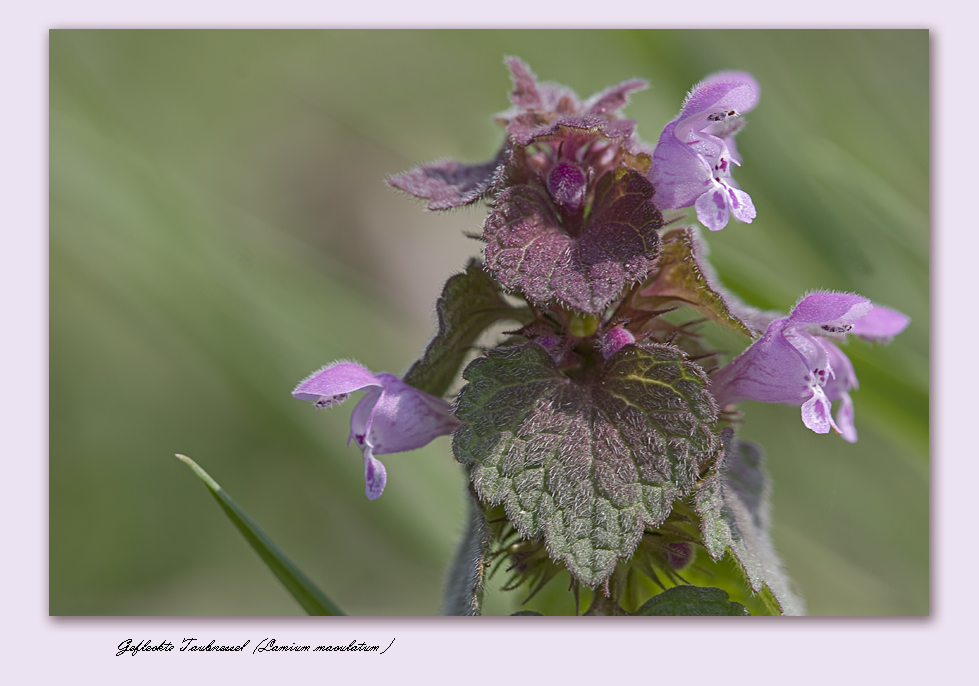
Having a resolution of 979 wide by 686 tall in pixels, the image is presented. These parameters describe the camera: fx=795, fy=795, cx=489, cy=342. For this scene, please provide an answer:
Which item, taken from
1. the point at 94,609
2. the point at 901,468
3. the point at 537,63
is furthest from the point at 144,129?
the point at 901,468

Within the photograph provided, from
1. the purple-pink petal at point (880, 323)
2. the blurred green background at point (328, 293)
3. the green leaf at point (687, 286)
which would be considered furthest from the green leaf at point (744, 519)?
the blurred green background at point (328, 293)

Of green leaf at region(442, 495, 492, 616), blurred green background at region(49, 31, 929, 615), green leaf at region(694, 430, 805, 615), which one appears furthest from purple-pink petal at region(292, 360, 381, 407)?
blurred green background at region(49, 31, 929, 615)

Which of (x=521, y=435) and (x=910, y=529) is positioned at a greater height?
(x=521, y=435)

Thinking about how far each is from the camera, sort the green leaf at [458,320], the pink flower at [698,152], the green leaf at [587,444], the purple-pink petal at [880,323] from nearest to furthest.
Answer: the green leaf at [587,444] → the pink flower at [698,152] → the green leaf at [458,320] → the purple-pink petal at [880,323]

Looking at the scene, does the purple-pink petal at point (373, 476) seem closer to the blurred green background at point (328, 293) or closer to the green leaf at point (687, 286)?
the green leaf at point (687, 286)

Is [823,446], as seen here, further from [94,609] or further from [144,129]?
[144,129]

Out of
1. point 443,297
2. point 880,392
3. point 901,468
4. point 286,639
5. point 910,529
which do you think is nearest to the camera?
point 443,297

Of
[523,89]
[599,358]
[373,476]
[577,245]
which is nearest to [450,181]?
[523,89]

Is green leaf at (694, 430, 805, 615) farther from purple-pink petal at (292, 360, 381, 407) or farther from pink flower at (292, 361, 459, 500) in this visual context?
purple-pink petal at (292, 360, 381, 407)
